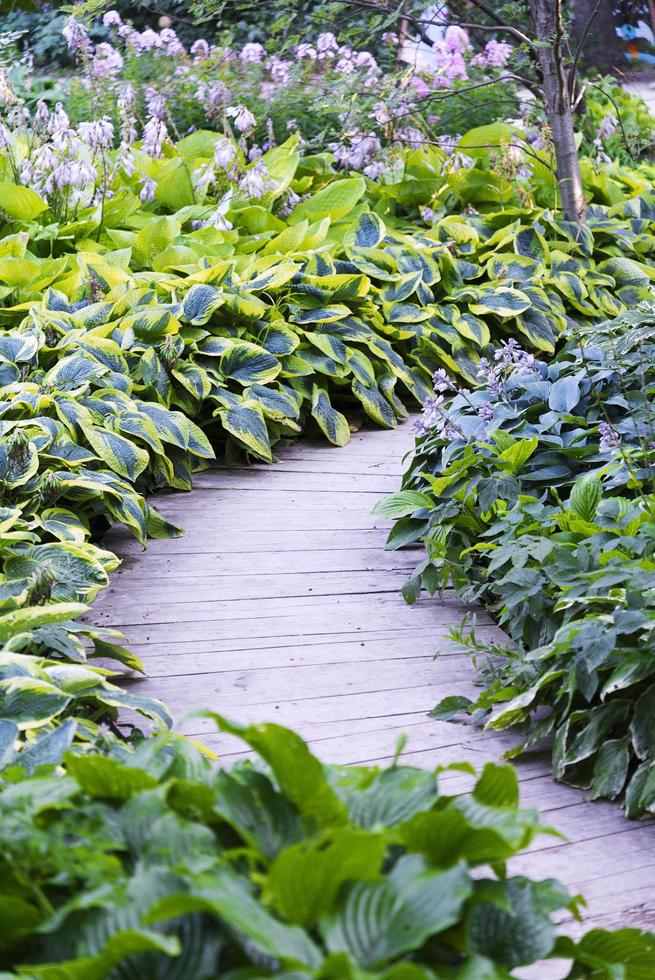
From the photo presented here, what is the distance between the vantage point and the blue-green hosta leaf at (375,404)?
15.8 ft

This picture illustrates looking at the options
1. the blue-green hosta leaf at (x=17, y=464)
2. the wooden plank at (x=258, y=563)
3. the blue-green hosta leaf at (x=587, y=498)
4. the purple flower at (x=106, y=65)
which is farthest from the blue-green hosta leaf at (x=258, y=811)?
the purple flower at (x=106, y=65)

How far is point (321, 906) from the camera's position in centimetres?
119

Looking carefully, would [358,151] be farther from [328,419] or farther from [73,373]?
[73,373]

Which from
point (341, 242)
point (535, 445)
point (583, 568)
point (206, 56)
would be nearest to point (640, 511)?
point (583, 568)

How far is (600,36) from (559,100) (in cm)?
586

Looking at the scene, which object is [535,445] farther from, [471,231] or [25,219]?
[25,219]

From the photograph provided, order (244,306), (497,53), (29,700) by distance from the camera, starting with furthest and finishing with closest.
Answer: (497,53)
(244,306)
(29,700)

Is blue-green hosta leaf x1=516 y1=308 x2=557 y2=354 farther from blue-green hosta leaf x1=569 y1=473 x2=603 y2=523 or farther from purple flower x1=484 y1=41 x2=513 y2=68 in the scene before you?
blue-green hosta leaf x1=569 y1=473 x2=603 y2=523

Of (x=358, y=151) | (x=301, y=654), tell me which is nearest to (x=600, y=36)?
(x=358, y=151)

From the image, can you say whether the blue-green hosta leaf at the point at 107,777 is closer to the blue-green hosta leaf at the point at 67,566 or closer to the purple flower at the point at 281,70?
the blue-green hosta leaf at the point at 67,566

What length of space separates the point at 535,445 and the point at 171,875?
7.75 feet

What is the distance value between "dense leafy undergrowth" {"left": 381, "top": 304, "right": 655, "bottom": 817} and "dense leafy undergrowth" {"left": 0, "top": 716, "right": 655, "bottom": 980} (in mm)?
943

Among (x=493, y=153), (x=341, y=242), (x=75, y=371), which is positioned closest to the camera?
(x=75, y=371)

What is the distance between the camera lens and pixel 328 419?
4.68 m
